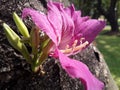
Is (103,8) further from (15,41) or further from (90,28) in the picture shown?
(15,41)

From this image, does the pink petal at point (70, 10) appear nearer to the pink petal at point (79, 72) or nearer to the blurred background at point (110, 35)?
the pink petal at point (79, 72)

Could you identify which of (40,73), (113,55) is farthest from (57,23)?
(113,55)

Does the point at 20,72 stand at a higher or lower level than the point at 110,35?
higher

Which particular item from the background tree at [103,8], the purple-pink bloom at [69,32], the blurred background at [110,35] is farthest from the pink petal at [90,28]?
the background tree at [103,8]

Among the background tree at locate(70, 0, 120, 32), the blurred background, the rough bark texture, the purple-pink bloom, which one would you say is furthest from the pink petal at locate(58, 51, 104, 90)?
the background tree at locate(70, 0, 120, 32)

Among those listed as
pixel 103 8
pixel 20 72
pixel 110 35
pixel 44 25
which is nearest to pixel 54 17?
pixel 44 25

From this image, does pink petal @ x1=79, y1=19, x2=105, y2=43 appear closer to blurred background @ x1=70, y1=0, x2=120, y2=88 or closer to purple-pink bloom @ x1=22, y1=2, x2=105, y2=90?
purple-pink bloom @ x1=22, y1=2, x2=105, y2=90
